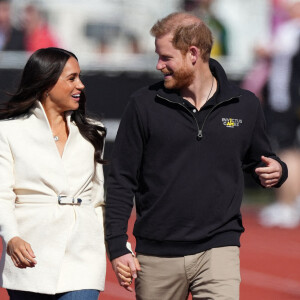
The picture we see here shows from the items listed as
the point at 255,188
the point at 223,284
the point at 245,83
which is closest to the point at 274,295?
the point at 223,284

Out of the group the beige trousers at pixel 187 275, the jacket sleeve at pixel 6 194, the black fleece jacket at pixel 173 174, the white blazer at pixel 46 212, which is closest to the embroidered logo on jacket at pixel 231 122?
the black fleece jacket at pixel 173 174

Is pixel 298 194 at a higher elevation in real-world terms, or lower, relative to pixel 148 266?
lower

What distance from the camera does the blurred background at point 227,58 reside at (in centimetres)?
1282

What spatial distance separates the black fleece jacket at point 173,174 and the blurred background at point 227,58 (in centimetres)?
431

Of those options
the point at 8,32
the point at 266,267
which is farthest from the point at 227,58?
the point at 266,267

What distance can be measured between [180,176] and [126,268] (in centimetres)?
50

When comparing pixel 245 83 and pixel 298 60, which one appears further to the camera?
pixel 245 83

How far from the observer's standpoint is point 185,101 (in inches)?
200

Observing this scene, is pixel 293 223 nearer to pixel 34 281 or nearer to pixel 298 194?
pixel 298 194

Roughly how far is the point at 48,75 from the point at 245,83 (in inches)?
384

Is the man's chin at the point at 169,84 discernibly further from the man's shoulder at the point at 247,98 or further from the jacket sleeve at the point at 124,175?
the man's shoulder at the point at 247,98

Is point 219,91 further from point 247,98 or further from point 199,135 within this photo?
point 199,135

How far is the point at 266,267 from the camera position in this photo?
1024 centimetres

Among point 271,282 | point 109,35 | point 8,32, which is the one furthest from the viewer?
point 109,35
